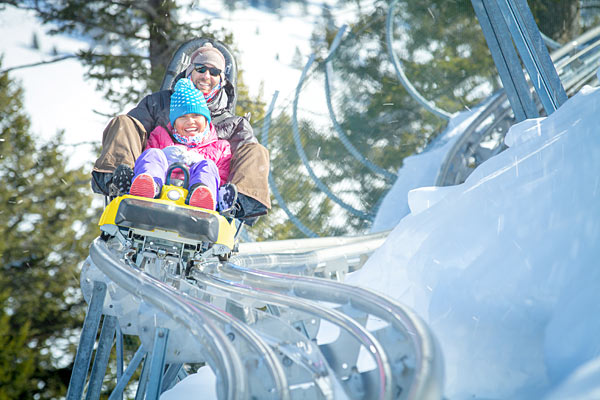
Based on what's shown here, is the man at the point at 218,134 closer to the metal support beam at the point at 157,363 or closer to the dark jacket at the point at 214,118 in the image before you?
the dark jacket at the point at 214,118

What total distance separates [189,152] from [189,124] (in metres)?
0.19

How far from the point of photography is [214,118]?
295cm

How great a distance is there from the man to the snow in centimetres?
62

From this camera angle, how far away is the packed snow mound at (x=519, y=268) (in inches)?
49.6

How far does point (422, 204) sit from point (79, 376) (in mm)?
1476

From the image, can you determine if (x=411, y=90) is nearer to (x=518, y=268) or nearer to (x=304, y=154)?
(x=304, y=154)

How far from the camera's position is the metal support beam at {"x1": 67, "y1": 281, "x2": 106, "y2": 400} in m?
2.22

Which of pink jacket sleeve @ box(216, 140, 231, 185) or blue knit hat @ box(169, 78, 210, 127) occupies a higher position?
blue knit hat @ box(169, 78, 210, 127)

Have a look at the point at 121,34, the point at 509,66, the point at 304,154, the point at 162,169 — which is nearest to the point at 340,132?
the point at 304,154

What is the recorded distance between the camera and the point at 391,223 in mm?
5262

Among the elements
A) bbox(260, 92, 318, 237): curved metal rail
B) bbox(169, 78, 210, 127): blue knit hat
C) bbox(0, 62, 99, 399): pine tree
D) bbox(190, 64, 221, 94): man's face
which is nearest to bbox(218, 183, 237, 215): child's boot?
bbox(169, 78, 210, 127): blue knit hat

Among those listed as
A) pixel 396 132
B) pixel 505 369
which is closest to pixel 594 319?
pixel 505 369

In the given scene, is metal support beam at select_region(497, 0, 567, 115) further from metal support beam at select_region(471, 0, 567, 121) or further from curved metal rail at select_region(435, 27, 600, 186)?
curved metal rail at select_region(435, 27, 600, 186)

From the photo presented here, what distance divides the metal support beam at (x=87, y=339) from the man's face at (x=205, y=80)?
1164 millimetres
